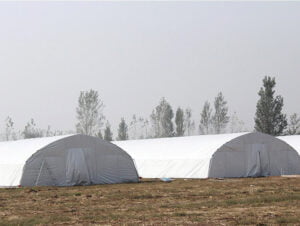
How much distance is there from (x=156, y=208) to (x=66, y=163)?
1355cm

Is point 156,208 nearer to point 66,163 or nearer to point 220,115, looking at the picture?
point 66,163

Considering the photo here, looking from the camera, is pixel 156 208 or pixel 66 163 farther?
pixel 66 163

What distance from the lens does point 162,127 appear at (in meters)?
88.8

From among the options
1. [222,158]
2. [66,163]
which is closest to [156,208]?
[66,163]

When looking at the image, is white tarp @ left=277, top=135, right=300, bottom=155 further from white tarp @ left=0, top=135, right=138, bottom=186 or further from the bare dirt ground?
the bare dirt ground

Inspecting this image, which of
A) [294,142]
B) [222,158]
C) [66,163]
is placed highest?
[294,142]

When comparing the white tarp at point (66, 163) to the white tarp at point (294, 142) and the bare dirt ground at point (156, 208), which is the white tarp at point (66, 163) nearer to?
the bare dirt ground at point (156, 208)

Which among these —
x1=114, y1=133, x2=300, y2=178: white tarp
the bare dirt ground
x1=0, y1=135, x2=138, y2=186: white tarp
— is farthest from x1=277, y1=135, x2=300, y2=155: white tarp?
the bare dirt ground

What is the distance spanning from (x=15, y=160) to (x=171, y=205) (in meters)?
13.9

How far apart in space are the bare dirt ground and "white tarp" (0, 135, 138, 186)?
5.48m

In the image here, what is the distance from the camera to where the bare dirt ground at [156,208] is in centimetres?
1362

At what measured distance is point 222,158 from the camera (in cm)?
3319

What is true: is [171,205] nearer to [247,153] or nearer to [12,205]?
[12,205]

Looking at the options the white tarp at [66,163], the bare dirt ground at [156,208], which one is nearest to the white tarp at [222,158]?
the white tarp at [66,163]
